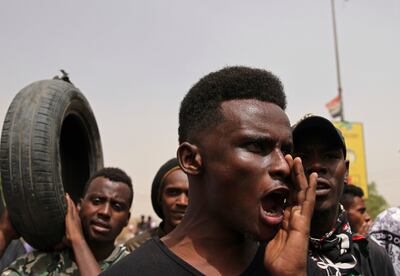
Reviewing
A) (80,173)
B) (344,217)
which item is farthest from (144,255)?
(80,173)

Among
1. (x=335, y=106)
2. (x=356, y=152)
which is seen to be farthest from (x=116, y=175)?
(x=335, y=106)

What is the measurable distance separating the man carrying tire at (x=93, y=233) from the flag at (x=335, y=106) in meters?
16.7

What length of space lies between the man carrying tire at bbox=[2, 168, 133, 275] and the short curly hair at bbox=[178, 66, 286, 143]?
1766 mm

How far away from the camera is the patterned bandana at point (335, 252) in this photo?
7.32 ft

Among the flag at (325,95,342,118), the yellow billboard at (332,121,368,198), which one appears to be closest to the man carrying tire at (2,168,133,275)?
the yellow billboard at (332,121,368,198)

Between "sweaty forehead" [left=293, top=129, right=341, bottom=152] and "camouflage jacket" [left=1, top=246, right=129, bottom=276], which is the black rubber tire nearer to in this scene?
"camouflage jacket" [left=1, top=246, right=129, bottom=276]

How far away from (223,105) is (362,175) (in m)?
13.6

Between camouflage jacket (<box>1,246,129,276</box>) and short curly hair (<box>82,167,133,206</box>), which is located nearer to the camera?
camouflage jacket (<box>1,246,129,276</box>)

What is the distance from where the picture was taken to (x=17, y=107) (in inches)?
139

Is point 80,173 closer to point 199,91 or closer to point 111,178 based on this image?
point 111,178

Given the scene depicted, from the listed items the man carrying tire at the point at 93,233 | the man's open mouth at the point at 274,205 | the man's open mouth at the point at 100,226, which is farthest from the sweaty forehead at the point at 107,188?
the man's open mouth at the point at 274,205

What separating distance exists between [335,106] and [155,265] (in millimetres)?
19069

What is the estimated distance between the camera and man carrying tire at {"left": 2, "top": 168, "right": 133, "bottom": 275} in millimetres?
3221

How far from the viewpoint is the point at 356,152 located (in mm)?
14672
